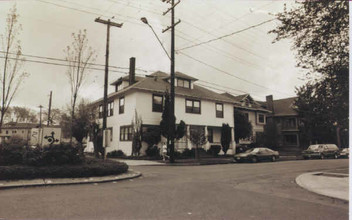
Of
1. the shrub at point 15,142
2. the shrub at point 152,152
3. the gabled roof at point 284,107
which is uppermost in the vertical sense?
the gabled roof at point 284,107

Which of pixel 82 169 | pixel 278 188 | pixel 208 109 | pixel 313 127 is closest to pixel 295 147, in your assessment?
pixel 313 127

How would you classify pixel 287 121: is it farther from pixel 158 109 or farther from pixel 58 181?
pixel 58 181

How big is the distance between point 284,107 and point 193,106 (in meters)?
23.7

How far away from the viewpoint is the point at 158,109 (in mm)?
27250

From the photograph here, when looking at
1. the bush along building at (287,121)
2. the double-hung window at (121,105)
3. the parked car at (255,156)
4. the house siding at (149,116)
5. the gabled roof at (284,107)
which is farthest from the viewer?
the gabled roof at (284,107)

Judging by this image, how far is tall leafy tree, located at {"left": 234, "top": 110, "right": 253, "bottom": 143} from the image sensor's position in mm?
33844

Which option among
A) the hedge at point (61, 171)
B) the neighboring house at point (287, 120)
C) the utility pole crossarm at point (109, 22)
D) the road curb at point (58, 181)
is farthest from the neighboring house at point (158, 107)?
the neighboring house at point (287, 120)

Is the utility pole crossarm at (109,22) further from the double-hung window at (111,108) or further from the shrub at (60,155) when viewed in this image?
the double-hung window at (111,108)

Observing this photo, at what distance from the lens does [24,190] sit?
840 cm

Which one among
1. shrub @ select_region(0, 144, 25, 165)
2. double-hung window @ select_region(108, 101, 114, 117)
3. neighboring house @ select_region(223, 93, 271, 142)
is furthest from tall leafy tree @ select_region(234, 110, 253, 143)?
shrub @ select_region(0, 144, 25, 165)

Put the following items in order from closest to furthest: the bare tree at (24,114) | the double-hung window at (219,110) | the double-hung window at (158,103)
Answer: the double-hung window at (158,103) → the double-hung window at (219,110) → the bare tree at (24,114)

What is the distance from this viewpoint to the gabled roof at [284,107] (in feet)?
146

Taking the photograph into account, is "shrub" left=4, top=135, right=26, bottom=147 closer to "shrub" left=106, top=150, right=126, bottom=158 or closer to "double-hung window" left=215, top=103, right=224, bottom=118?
"shrub" left=106, top=150, right=126, bottom=158

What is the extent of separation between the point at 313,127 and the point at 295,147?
5362 mm
